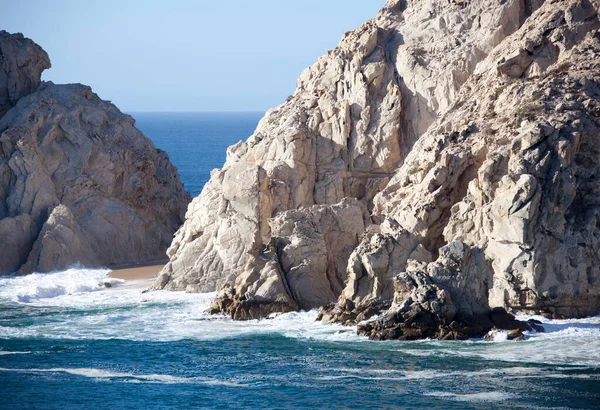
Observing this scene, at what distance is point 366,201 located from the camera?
2462 inches

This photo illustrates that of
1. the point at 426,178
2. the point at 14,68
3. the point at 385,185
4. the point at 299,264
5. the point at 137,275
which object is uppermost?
the point at 14,68

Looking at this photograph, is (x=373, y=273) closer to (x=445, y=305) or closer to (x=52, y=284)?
(x=445, y=305)

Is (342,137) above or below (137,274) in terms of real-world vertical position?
above

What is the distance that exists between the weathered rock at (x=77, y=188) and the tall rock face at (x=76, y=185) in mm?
59

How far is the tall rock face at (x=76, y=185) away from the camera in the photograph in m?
67.8

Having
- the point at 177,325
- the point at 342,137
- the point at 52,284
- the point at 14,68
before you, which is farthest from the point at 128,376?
the point at 14,68

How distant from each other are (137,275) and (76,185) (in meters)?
7.68

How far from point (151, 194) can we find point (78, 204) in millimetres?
6282

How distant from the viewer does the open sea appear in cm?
4094

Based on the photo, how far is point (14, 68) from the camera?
245 feet

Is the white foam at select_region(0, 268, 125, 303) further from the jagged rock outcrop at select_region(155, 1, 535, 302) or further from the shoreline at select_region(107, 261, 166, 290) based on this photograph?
the jagged rock outcrop at select_region(155, 1, 535, 302)

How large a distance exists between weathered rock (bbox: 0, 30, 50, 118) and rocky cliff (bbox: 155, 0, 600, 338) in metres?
17.7

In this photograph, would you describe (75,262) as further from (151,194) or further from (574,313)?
(574,313)

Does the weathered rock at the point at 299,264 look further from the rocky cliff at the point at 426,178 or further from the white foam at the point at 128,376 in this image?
the white foam at the point at 128,376
